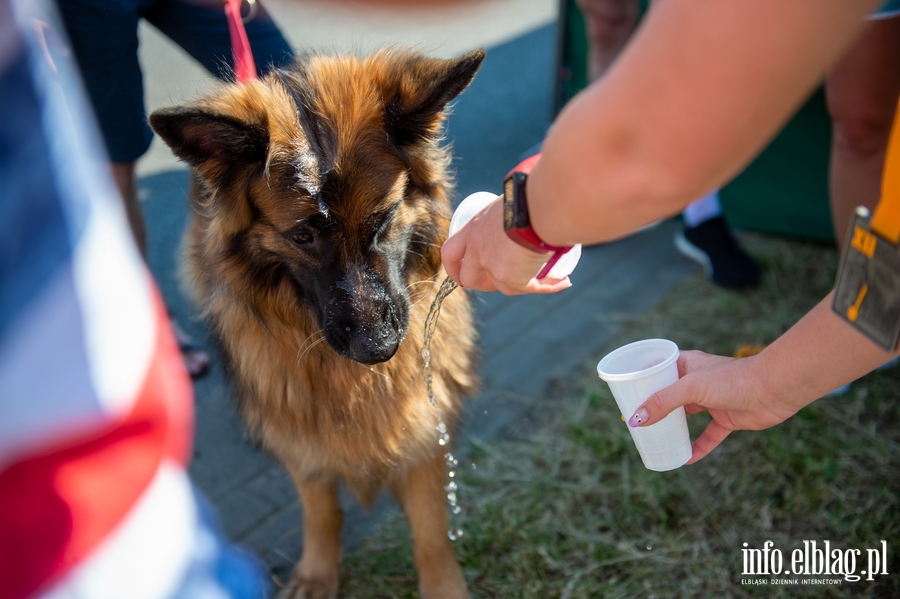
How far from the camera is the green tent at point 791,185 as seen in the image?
3.98 metres

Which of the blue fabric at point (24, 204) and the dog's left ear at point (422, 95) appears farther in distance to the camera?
the dog's left ear at point (422, 95)

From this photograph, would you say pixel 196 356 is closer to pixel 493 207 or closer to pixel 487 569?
pixel 487 569

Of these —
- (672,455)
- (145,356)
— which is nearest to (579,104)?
(145,356)

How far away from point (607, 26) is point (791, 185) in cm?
141

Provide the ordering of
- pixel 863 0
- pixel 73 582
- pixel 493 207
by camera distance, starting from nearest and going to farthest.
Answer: pixel 863 0
pixel 73 582
pixel 493 207

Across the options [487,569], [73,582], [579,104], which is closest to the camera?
[579,104]

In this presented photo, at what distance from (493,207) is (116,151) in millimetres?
1868

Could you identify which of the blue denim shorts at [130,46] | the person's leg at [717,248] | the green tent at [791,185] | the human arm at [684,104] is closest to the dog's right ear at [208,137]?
the blue denim shorts at [130,46]

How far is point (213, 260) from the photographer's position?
2.05 m

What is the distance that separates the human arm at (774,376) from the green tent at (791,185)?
2.84 metres

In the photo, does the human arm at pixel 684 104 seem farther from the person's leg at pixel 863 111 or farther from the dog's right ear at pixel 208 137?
the person's leg at pixel 863 111

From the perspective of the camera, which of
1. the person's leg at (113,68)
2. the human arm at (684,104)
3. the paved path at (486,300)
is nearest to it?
the human arm at (684,104)

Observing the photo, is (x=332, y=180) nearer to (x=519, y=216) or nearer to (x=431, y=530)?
(x=519, y=216)

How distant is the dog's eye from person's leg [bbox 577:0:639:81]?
2600 millimetres
